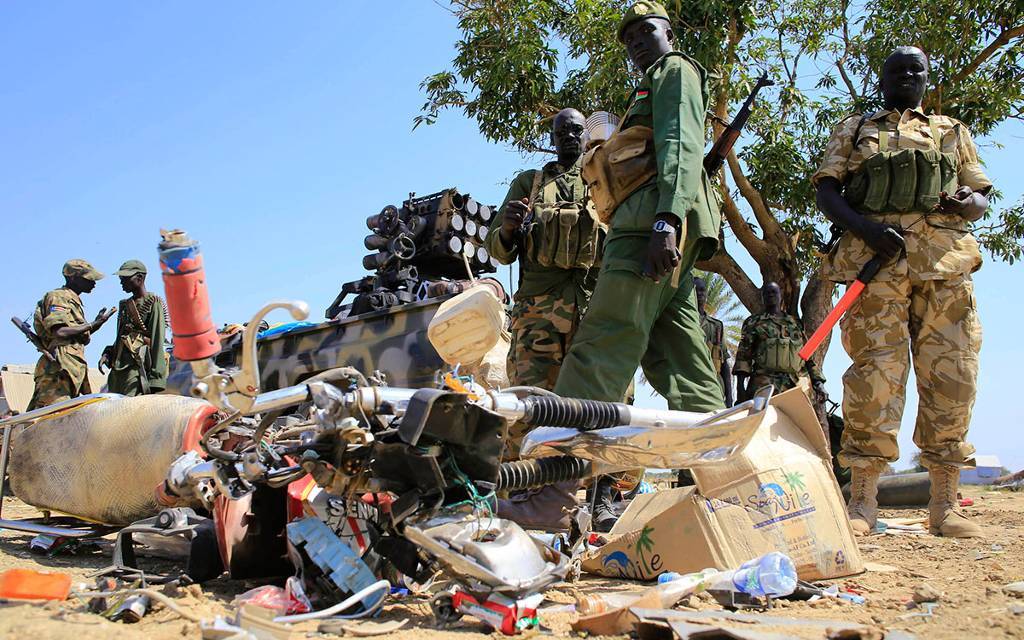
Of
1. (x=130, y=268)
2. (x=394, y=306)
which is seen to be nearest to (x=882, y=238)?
(x=394, y=306)

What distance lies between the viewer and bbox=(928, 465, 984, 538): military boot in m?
4.27

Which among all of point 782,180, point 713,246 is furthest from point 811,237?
point 713,246

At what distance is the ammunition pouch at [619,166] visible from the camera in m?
3.56

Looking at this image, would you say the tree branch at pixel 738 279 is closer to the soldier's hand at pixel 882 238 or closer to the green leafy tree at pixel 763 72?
the green leafy tree at pixel 763 72

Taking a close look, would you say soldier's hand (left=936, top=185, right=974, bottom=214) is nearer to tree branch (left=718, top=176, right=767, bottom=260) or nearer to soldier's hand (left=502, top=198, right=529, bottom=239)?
soldier's hand (left=502, top=198, right=529, bottom=239)

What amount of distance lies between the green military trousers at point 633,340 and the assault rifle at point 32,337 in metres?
6.62

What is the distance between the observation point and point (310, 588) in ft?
7.36

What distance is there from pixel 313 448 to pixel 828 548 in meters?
1.73

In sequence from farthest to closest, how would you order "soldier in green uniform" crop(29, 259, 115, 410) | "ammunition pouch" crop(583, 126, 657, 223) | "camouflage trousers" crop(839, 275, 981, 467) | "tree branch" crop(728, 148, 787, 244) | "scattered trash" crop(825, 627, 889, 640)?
"tree branch" crop(728, 148, 787, 244)
"soldier in green uniform" crop(29, 259, 115, 410)
"camouflage trousers" crop(839, 275, 981, 467)
"ammunition pouch" crop(583, 126, 657, 223)
"scattered trash" crop(825, 627, 889, 640)

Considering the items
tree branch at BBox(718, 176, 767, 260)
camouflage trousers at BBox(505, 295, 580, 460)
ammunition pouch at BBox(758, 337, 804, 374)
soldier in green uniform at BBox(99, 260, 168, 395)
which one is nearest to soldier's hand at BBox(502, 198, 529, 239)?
camouflage trousers at BBox(505, 295, 580, 460)

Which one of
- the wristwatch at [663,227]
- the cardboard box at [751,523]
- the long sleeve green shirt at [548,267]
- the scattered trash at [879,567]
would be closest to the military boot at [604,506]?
the long sleeve green shirt at [548,267]

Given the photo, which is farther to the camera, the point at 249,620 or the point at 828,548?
the point at 828,548

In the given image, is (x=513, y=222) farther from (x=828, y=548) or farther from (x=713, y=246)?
(x=828, y=548)

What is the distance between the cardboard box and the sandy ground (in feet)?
0.34
